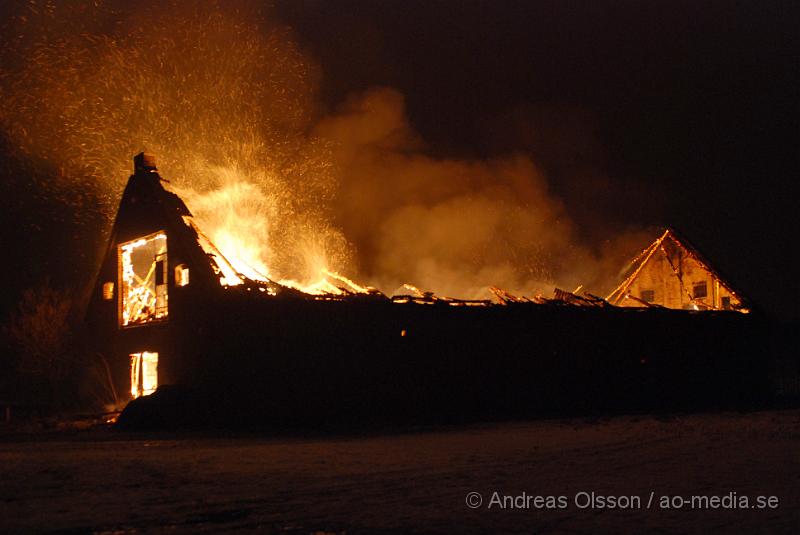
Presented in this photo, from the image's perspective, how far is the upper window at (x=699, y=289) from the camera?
1051 inches

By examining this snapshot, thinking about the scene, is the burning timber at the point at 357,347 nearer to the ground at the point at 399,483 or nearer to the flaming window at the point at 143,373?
the flaming window at the point at 143,373

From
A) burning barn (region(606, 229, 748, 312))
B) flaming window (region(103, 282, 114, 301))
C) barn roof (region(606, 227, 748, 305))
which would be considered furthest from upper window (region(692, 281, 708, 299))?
flaming window (region(103, 282, 114, 301))

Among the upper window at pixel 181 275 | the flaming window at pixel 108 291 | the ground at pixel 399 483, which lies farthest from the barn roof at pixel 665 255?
the flaming window at pixel 108 291

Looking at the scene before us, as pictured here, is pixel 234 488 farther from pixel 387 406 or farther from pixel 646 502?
pixel 387 406

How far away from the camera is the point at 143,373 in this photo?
846 inches

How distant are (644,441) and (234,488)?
749cm

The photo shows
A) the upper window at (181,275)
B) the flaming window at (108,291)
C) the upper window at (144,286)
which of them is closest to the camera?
the upper window at (181,275)

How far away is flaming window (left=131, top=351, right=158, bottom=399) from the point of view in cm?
2142

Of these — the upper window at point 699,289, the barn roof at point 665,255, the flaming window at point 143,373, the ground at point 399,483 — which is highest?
the barn roof at point 665,255

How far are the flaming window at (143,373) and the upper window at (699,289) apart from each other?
18.8m

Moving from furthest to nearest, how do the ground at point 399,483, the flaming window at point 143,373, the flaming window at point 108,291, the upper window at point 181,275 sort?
1. the flaming window at point 108,291
2. the flaming window at point 143,373
3. the upper window at point 181,275
4. the ground at point 399,483

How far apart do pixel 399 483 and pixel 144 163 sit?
16.8 metres

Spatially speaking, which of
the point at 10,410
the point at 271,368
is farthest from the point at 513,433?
the point at 10,410

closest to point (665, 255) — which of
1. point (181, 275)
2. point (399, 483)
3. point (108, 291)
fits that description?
point (181, 275)
